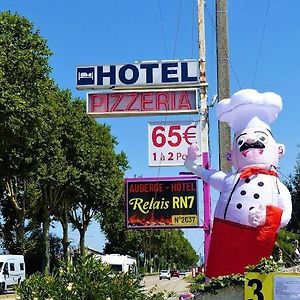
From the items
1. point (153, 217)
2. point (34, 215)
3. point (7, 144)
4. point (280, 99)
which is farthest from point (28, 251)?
point (280, 99)

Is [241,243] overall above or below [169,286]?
above

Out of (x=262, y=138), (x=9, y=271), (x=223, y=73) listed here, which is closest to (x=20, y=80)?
(x=9, y=271)

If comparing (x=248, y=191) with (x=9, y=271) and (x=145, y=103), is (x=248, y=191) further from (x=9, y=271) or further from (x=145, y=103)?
(x=9, y=271)

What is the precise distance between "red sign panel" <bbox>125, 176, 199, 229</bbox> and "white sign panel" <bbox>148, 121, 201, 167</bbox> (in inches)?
23.2

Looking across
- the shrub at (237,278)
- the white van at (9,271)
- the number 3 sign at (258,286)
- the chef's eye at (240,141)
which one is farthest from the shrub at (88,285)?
the white van at (9,271)

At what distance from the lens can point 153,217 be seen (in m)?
13.7

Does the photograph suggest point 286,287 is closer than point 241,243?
Yes

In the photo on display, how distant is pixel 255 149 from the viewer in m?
9.08

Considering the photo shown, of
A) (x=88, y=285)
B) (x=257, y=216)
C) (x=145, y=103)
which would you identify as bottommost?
(x=88, y=285)

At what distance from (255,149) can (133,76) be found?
4423 mm

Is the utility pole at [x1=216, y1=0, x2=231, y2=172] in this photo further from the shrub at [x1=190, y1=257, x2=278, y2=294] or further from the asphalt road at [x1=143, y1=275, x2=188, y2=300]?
the shrub at [x1=190, y1=257, x2=278, y2=294]

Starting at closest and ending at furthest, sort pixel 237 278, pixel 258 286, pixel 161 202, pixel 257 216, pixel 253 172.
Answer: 1. pixel 258 286
2. pixel 237 278
3. pixel 257 216
4. pixel 253 172
5. pixel 161 202

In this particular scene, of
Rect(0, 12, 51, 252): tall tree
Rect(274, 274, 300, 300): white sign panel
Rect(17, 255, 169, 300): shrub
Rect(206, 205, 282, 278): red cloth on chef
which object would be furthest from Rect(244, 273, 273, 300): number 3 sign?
Rect(0, 12, 51, 252): tall tree

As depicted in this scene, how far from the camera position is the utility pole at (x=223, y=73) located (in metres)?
9.79
